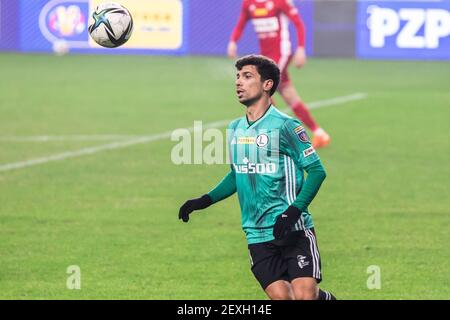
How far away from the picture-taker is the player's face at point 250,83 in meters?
7.35

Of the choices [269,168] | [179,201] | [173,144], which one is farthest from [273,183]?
[173,144]

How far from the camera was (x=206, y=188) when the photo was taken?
1391cm

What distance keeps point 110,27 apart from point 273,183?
3024 millimetres

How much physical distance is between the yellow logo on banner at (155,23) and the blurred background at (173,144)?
0.07m

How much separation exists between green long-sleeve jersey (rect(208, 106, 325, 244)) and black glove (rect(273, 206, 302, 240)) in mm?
167

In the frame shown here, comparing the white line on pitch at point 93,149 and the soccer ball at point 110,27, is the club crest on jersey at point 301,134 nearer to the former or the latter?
the soccer ball at point 110,27

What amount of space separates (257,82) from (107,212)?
520 centimetres

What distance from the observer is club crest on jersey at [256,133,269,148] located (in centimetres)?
734

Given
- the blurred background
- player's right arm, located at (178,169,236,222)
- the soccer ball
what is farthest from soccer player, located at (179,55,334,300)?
the soccer ball

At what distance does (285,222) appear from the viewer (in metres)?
7.04

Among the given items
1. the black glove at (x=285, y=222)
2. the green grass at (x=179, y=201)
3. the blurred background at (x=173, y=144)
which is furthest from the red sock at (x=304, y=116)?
the black glove at (x=285, y=222)

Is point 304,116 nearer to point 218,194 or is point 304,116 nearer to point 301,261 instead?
point 218,194

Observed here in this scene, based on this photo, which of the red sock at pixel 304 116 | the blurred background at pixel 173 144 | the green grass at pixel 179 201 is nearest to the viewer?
the green grass at pixel 179 201

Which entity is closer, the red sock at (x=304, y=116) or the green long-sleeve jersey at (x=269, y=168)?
the green long-sleeve jersey at (x=269, y=168)
